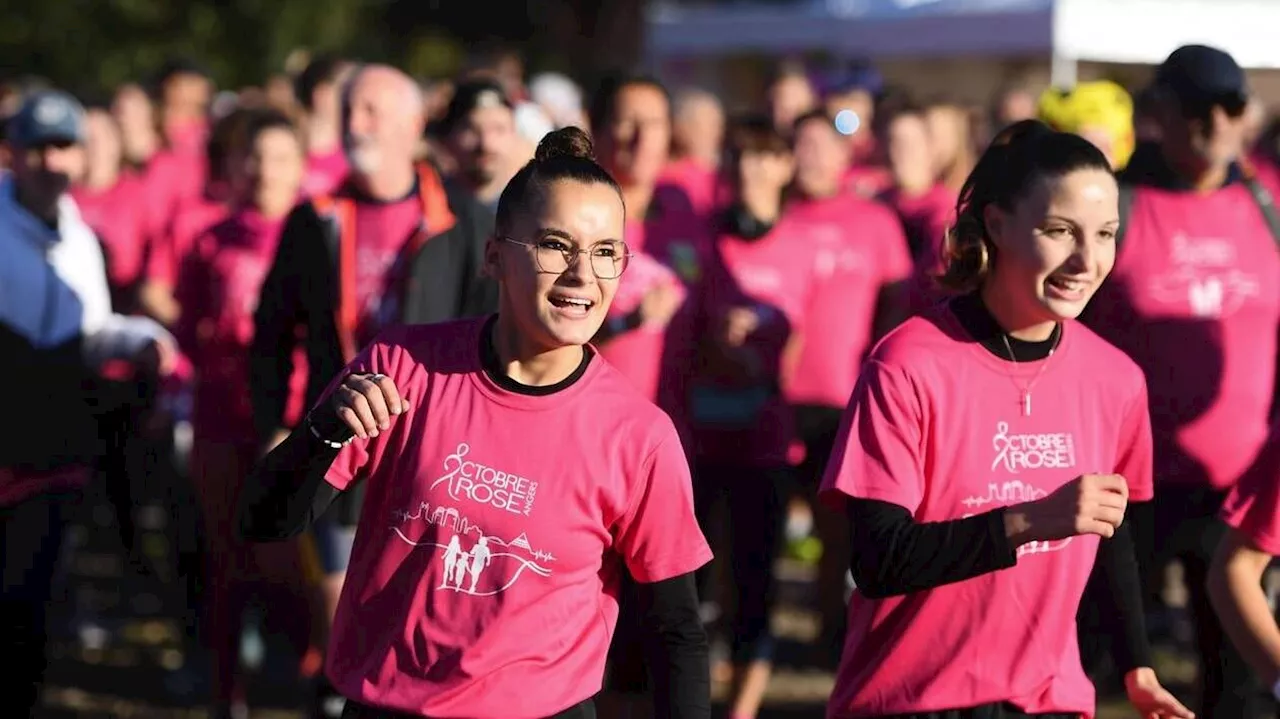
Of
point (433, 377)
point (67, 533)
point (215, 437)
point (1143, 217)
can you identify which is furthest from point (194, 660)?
point (433, 377)

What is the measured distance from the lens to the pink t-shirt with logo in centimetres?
625

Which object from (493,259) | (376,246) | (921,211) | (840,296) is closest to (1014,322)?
(493,259)

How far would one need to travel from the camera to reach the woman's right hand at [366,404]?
12.1 ft

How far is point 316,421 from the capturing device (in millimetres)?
3768

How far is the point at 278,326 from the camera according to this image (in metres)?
6.46

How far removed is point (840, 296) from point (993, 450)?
173 inches

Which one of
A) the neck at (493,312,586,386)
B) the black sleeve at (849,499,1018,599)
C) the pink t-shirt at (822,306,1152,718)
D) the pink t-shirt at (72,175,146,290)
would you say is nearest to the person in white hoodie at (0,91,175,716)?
the neck at (493,312,586,386)

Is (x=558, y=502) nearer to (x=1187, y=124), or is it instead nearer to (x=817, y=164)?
(x=1187, y=124)

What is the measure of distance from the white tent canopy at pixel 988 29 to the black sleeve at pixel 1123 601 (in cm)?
869

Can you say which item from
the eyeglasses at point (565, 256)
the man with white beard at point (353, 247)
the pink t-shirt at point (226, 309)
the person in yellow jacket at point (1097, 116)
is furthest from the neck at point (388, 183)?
the eyeglasses at point (565, 256)

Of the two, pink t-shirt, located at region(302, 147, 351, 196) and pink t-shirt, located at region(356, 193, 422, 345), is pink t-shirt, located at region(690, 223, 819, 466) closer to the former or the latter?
pink t-shirt, located at region(356, 193, 422, 345)

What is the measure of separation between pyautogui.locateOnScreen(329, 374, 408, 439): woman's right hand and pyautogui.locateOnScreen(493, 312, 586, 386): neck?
29 centimetres

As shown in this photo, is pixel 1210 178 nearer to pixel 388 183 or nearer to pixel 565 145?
pixel 388 183

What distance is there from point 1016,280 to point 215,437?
429cm
